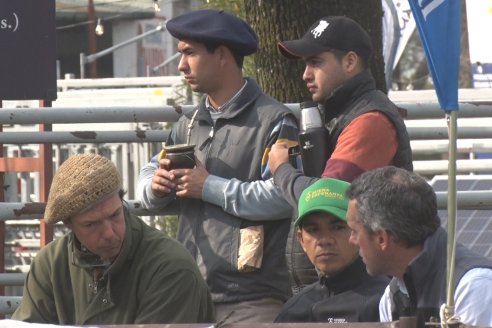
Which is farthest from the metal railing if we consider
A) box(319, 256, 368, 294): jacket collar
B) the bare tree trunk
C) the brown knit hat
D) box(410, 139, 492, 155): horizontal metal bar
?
box(410, 139, 492, 155): horizontal metal bar

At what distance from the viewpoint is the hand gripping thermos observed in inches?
219

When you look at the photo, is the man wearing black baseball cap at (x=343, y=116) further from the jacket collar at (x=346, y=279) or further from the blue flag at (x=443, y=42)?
the blue flag at (x=443, y=42)

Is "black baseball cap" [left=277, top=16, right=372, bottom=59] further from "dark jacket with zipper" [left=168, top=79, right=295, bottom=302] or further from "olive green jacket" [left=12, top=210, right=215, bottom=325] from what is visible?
"olive green jacket" [left=12, top=210, right=215, bottom=325]

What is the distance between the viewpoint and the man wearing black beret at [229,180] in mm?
5605

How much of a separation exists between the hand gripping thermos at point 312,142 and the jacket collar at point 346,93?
2.2 inches

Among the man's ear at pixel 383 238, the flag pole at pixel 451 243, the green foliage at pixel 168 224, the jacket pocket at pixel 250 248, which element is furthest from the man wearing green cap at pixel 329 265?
the green foliage at pixel 168 224

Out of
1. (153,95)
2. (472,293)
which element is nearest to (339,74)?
(472,293)

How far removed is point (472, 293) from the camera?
13.9 ft

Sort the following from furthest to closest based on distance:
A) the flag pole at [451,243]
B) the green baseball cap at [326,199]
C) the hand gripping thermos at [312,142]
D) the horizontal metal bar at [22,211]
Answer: the horizontal metal bar at [22,211]
the hand gripping thermos at [312,142]
the green baseball cap at [326,199]
the flag pole at [451,243]

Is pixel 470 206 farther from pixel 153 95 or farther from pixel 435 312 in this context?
pixel 153 95

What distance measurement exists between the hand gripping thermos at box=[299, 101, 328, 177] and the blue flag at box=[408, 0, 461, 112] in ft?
5.77

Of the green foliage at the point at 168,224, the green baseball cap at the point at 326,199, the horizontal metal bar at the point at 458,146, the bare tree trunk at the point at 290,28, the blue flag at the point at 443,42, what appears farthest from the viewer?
the horizontal metal bar at the point at 458,146

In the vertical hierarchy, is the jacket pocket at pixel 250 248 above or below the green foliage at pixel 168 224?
above

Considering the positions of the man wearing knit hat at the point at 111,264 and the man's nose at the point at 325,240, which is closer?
the man wearing knit hat at the point at 111,264
